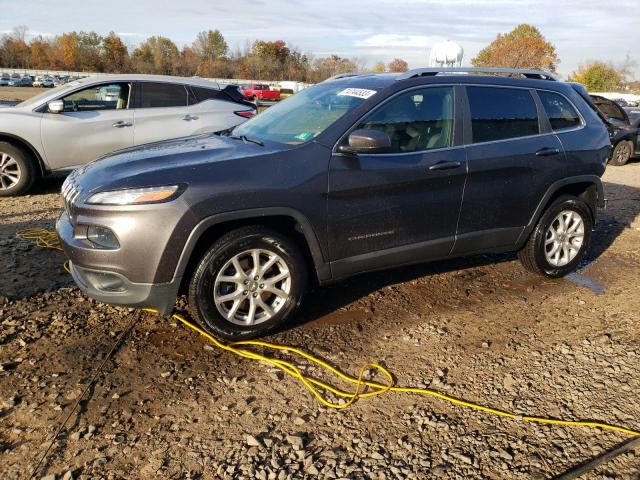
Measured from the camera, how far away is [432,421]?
284 cm

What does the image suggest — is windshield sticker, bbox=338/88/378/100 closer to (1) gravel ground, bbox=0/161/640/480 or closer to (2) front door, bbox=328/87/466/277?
(2) front door, bbox=328/87/466/277

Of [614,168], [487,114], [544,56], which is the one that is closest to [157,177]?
[487,114]

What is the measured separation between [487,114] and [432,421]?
2607 millimetres

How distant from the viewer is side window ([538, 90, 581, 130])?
4691 mm

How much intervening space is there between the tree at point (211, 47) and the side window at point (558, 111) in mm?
102290

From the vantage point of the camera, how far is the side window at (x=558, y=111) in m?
4.69

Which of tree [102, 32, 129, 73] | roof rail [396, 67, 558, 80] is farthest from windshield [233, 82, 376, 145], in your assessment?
tree [102, 32, 129, 73]

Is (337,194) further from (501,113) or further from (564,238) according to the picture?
(564,238)

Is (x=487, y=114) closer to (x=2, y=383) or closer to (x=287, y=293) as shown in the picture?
(x=287, y=293)

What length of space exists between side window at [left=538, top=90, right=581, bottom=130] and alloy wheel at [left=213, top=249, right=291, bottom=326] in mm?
2873

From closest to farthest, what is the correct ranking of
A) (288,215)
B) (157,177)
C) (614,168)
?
(157,177) < (288,215) < (614,168)

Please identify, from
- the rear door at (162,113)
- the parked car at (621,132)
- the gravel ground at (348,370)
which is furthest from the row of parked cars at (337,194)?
the parked car at (621,132)

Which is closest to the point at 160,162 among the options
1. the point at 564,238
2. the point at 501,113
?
the point at 501,113

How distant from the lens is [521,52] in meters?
61.4
